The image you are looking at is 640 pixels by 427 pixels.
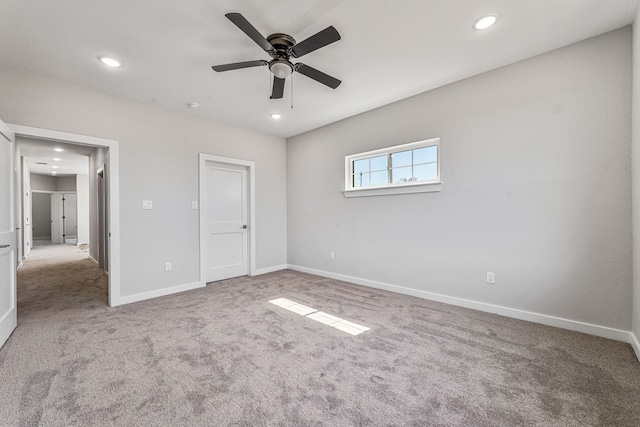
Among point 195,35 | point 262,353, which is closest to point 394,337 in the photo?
point 262,353

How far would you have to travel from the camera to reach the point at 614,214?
2.32 meters

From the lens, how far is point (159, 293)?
12.0ft

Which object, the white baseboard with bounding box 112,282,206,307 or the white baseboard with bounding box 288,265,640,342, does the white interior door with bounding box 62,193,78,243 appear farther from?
the white baseboard with bounding box 288,265,640,342

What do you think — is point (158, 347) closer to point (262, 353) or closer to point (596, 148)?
point (262, 353)

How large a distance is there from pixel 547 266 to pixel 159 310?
412 centimetres

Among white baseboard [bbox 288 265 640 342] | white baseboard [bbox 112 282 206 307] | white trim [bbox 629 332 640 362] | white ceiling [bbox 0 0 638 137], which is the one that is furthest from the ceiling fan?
white trim [bbox 629 332 640 362]

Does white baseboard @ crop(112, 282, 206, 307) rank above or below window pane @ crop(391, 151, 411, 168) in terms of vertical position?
below

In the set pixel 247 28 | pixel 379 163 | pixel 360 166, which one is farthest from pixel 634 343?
pixel 247 28

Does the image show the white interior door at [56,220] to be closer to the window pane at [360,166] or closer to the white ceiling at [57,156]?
the white ceiling at [57,156]

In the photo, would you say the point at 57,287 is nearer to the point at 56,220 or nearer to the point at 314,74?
the point at 314,74

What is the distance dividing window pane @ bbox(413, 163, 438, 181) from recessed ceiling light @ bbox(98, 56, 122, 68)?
140 inches

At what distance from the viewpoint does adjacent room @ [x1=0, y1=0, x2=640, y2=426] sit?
68.4 inches

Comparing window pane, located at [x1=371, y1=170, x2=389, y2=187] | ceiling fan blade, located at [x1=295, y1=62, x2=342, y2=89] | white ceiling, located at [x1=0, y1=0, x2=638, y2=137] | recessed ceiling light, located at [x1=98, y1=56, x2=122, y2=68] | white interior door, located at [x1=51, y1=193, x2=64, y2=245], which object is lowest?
white interior door, located at [x1=51, y1=193, x2=64, y2=245]

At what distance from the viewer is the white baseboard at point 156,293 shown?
11.0 feet
